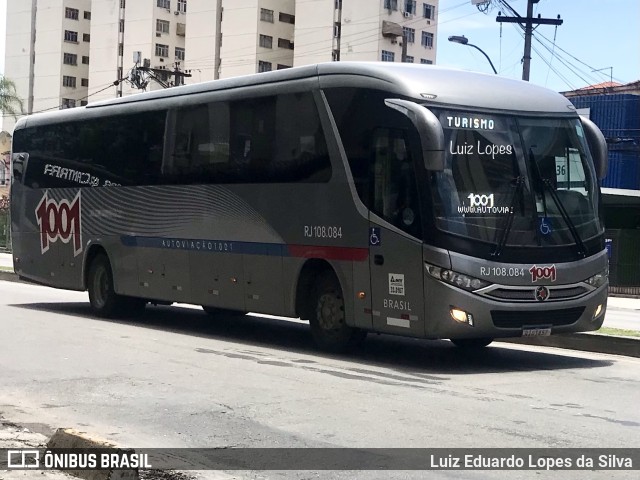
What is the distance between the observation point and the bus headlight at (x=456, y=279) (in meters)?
12.5

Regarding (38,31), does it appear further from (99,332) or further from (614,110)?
(99,332)

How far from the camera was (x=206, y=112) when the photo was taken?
1672 centimetres

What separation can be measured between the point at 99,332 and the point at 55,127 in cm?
579

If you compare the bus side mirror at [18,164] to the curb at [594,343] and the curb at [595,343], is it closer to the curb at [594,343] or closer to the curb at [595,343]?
the curb at [594,343]

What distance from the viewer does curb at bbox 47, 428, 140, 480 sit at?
6.71 m

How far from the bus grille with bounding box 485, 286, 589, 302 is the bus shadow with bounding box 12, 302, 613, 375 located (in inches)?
37.8

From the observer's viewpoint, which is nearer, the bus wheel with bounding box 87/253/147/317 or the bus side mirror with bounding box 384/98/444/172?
the bus side mirror with bounding box 384/98/444/172

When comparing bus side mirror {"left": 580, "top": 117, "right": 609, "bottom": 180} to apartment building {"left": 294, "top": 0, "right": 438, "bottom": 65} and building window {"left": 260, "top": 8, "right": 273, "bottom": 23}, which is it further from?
building window {"left": 260, "top": 8, "right": 273, "bottom": 23}

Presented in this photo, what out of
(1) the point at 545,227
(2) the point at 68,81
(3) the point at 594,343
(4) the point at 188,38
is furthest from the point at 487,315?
(2) the point at 68,81

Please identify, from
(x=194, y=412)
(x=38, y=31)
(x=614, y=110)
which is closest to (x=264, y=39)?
(x=38, y=31)

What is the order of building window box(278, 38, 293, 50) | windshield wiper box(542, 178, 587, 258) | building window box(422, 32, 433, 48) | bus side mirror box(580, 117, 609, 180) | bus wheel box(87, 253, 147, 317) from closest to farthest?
windshield wiper box(542, 178, 587, 258)
bus side mirror box(580, 117, 609, 180)
bus wheel box(87, 253, 147, 317)
building window box(278, 38, 293, 50)
building window box(422, 32, 433, 48)

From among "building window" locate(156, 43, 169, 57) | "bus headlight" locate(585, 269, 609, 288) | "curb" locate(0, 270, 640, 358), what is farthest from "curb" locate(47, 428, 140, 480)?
"building window" locate(156, 43, 169, 57)

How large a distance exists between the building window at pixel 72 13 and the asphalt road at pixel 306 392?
304ft

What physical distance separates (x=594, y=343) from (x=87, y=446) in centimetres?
987
